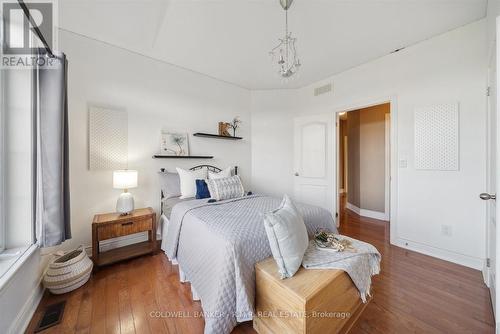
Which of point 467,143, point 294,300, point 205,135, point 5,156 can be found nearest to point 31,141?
point 5,156

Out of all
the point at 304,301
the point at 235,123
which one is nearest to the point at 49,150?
the point at 304,301

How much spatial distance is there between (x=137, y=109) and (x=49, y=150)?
4.35 feet

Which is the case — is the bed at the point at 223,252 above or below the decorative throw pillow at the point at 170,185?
below

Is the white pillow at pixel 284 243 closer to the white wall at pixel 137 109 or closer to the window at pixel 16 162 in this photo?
the window at pixel 16 162

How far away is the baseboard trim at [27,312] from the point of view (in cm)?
130

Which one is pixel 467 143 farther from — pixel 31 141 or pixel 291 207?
pixel 31 141

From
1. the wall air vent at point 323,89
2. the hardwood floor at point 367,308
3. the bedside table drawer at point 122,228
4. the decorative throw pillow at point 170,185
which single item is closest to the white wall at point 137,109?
the decorative throw pillow at point 170,185

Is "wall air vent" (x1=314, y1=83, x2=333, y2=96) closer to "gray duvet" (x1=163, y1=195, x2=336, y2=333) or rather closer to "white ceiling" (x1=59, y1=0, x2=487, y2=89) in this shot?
"white ceiling" (x1=59, y1=0, x2=487, y2=89)

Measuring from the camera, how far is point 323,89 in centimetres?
354

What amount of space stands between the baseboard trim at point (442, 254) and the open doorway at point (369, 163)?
3.79 ft

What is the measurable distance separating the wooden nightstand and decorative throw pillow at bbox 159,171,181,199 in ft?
1.07

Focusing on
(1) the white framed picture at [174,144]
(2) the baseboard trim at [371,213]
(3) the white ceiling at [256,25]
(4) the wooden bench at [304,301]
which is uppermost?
(3) the white ceiling at [256,25]

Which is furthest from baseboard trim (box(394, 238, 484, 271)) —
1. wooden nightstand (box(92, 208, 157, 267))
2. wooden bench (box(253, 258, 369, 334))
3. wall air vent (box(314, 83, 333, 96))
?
wooden nightstand (box(92, 208, 157, 267))

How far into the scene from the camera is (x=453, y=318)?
1.45m
